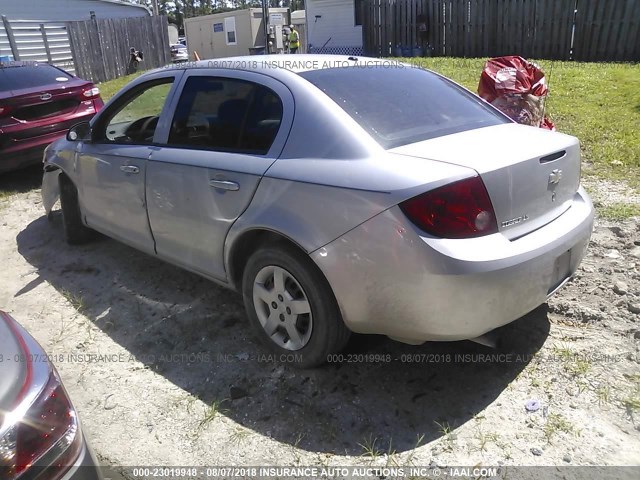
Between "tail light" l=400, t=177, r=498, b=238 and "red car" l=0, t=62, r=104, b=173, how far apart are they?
610 centimetres

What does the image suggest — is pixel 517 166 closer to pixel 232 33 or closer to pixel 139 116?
pixel 139 116

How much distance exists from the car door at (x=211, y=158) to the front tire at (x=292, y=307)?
12.4 inches

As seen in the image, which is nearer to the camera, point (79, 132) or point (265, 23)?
point (79, 132)

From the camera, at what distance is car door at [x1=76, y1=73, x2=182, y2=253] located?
12.4 ft

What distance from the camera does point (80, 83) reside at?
7.57 meters

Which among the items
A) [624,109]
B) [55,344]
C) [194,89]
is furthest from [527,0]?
[55,344]

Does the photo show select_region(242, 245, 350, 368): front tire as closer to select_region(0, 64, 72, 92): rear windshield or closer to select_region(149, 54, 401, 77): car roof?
select_region(149, 54, 401, 77): car roof

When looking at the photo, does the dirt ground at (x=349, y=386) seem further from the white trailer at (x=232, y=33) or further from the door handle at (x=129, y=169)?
the white trailer at (x=232, y=33)

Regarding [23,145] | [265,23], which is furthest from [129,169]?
[265,23]

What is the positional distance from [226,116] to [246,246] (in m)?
0.81

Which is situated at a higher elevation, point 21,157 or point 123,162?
point 123,162

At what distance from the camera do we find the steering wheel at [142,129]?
3901 millimetres

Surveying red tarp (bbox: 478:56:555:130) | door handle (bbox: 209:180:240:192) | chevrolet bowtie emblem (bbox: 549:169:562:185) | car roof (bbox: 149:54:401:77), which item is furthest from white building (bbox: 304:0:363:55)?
chevrolet bowtie emblem (bbox: 549:169:562:185)

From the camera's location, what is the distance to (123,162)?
3869 millimetres
